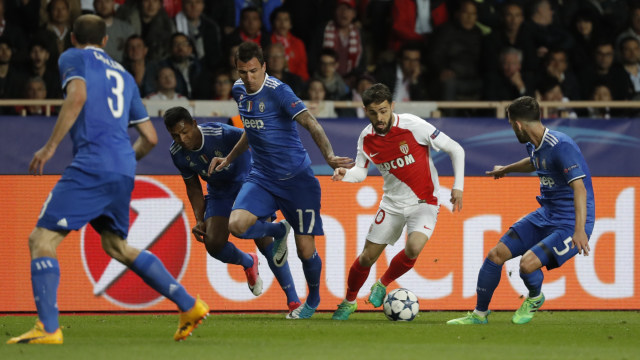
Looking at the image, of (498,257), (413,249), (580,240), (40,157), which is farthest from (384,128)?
(40,157)

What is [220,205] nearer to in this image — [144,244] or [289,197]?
[289,197]

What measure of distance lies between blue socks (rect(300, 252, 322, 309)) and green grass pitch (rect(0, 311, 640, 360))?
34 cm

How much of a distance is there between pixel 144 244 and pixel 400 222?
2.97 meters

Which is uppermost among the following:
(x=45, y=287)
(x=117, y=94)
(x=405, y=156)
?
(x=117, y=94)

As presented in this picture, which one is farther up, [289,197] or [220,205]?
[289,197]

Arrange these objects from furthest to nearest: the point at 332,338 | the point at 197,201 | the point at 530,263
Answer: the point at 197,201 < the point at 530,263 < the point at 332,338

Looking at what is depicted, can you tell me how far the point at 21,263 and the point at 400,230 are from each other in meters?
4.03

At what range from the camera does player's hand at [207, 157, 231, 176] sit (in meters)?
9.03

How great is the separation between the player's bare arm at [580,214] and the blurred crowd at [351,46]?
14.5 feet

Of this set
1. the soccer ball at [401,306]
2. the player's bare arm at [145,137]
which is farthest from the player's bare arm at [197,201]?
the player's bare arm at [145,137]

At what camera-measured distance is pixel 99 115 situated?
6602 millimetres

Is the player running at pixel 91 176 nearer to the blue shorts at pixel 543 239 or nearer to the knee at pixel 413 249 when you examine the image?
the knee at pixel 413 249

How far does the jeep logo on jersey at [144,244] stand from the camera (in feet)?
34.8

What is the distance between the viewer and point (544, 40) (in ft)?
45.2
